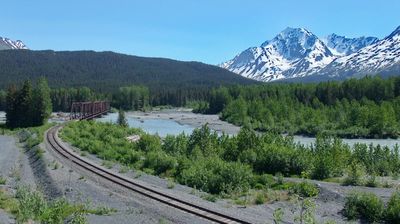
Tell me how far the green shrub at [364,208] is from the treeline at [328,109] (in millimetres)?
78229

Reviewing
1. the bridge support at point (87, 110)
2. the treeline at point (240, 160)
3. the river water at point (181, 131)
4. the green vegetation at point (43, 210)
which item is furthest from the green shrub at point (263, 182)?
the bridge support at point (87, 110)

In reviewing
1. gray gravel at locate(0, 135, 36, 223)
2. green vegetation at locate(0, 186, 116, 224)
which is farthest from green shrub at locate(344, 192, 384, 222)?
gray gravel at locate(0, 135, 36, 223)

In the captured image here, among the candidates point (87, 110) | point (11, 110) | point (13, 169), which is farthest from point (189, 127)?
point (13, 169)

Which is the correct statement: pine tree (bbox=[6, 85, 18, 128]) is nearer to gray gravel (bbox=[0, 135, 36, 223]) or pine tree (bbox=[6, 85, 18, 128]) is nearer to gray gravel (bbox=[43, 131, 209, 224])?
gray gravel (bbox=[0, 135, 36, 223])

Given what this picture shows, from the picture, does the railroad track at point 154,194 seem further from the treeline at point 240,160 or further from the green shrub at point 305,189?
the green shrub at point 305,189

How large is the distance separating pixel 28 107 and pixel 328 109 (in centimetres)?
7403

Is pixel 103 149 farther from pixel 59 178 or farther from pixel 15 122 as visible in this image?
pixel 15 122

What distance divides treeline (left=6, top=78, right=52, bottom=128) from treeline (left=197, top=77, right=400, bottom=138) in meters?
51.0

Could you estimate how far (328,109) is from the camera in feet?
419

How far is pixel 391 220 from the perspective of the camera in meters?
22.9

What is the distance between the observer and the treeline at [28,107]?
105 metres

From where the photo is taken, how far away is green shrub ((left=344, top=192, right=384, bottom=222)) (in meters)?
23.4

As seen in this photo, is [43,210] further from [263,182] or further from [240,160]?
[240,160]

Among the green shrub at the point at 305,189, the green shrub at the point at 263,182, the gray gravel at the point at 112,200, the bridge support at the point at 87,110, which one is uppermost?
the green shrub at the point at 305,189
